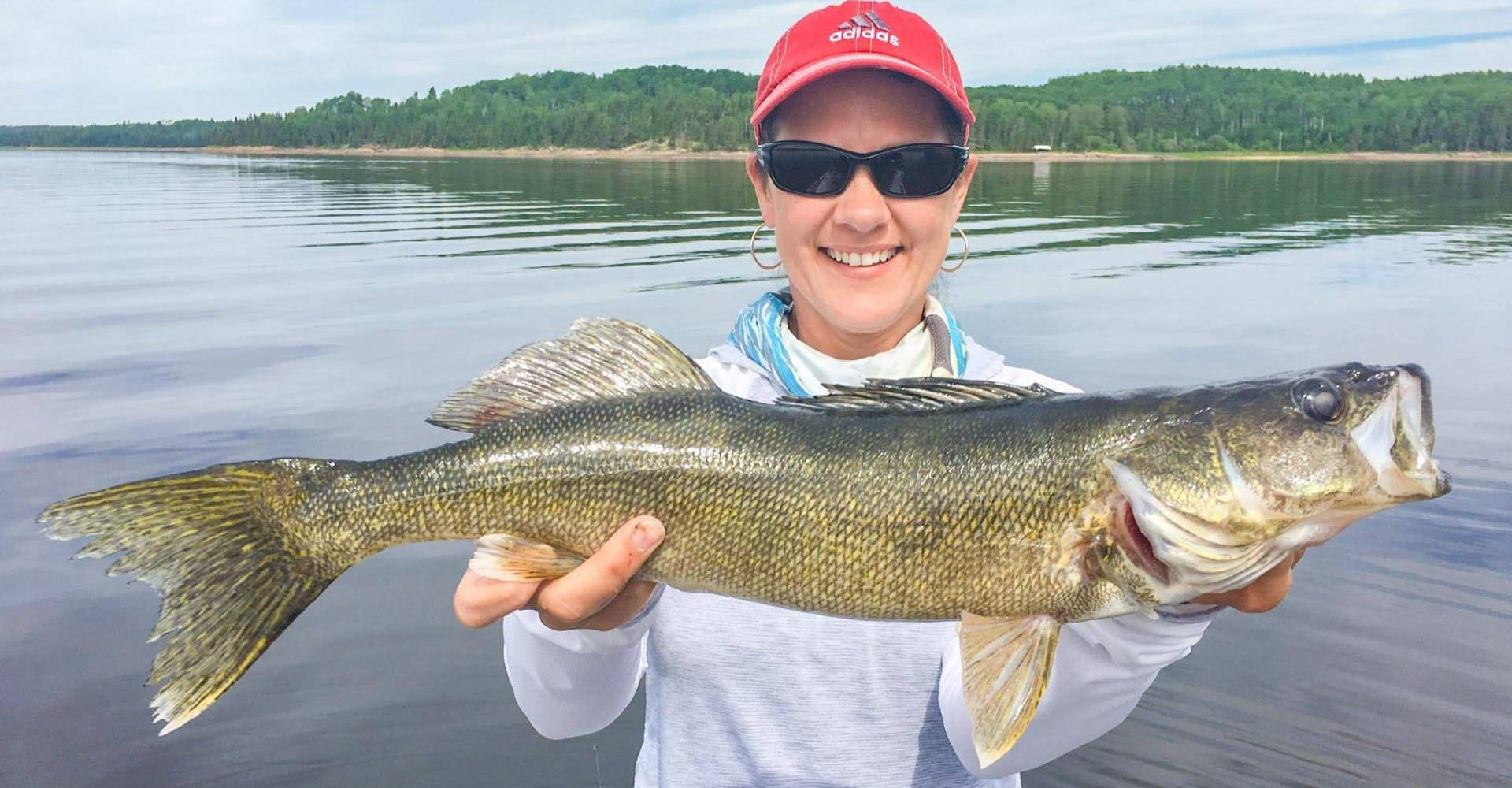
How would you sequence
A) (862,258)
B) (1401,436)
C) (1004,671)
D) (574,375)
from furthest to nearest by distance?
(862,258), (574,375), (1004,671), (1401,436)

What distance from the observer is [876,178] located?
10.4 ft

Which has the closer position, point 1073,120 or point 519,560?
point 519,560

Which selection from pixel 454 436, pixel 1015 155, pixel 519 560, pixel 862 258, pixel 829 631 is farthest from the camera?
pixel 1015 155

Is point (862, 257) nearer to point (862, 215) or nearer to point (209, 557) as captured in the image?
point (862, 215)

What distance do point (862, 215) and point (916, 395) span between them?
71 centimetres

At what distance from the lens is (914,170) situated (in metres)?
3.17

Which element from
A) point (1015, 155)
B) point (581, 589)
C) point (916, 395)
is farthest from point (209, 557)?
point (1015, 155)

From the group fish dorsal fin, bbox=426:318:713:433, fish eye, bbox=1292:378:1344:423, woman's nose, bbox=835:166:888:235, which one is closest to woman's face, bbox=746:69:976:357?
woman's nose, bbox=835:166:888:235

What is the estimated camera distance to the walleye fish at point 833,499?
230cm

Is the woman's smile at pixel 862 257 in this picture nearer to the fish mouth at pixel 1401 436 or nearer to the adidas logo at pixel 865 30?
the adidas logo at pixel 865 30

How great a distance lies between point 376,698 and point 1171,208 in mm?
38333

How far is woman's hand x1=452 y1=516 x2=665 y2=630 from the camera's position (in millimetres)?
2486

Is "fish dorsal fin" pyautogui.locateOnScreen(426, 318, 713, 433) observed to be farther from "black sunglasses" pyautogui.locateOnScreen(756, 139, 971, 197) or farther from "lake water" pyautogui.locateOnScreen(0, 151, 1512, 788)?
"lake water" pyautogui.locateOnScreen(0, 151, 1512, 788)

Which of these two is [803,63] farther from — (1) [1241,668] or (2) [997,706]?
(1) [1241,668]
